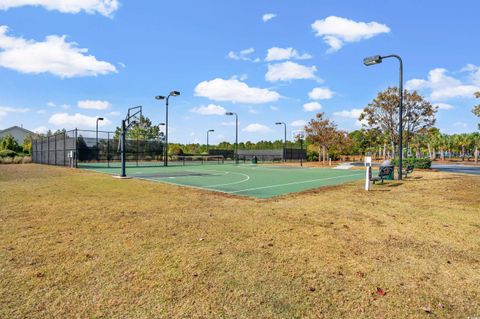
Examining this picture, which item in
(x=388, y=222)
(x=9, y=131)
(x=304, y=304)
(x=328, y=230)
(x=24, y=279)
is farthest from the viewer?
(x=9, y=131)

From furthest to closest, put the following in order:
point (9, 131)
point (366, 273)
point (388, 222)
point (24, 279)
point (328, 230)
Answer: point (9, 131) → point (388, 222) → point (328, 230) → point (366, 273) → point (24, 279)

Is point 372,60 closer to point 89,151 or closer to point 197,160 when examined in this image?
point 89,151

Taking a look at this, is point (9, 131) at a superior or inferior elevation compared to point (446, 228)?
superior

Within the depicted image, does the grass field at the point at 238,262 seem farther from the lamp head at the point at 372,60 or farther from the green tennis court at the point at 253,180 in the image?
the lamp head at the point at 372,60

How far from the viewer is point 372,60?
13.0 metres

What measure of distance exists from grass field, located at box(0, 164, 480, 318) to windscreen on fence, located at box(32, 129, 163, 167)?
76.9 feet

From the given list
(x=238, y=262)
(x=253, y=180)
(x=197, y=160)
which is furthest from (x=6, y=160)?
(x=238, y=262)

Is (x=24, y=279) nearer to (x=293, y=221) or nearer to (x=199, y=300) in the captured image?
(x=199, y=300)

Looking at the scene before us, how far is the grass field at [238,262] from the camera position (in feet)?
9.62

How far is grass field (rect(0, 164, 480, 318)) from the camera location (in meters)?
2.93

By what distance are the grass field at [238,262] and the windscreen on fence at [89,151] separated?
23441 millimetres

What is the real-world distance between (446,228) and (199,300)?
523cm

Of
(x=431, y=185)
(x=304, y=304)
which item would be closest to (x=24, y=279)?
(x=304, y=304)

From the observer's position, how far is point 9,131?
8894 centimetres
